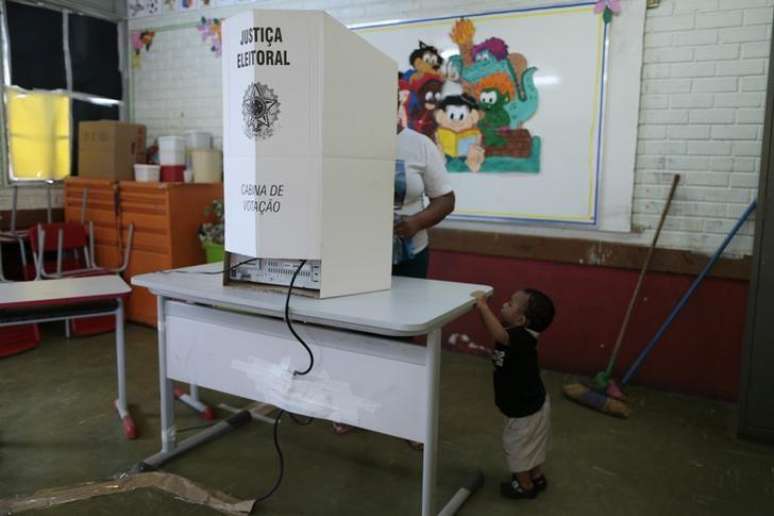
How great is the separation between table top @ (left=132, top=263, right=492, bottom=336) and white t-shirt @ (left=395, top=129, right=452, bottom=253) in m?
0.39

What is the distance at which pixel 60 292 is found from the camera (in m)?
2.56

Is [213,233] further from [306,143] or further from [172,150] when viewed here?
[306,143]

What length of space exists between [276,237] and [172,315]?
2.76 ft

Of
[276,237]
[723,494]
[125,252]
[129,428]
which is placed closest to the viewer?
[276,237]

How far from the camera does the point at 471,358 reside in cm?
378

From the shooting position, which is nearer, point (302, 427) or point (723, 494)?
point (723, 494)

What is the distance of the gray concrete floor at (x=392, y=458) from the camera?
2160mm

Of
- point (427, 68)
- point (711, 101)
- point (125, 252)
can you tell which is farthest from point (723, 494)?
point (125, 252)

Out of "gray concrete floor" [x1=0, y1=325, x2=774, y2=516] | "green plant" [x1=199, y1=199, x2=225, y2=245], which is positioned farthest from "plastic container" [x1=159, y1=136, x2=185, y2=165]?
"gray concrete floor" [x1=0, y1=325, x2=774, y2=516]

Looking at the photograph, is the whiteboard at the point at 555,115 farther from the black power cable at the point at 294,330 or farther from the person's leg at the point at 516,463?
the black power cable at the point at 294,330

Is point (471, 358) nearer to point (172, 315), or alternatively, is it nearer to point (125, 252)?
point (172, 315)

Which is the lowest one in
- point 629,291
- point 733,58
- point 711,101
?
point 629,291

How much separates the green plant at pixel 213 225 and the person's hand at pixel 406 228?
6.64 ft

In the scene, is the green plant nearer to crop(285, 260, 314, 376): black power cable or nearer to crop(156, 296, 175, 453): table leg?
crop(156, 296, 175, 453): table leg
